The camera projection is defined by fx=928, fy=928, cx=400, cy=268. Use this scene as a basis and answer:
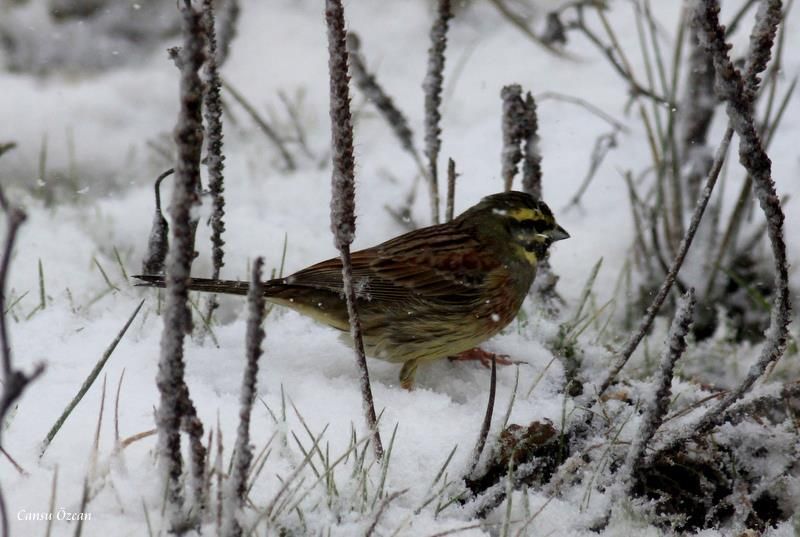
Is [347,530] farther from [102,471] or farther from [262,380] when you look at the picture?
[262,380]

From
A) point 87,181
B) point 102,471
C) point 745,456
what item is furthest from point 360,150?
point 102,471

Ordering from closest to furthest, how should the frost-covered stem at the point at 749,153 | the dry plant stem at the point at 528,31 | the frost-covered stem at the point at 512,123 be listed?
the frost-covered stem at the point at 749,153
the frost-covered stem at the point at 512,123
the dry plant stem at the point at 528,31

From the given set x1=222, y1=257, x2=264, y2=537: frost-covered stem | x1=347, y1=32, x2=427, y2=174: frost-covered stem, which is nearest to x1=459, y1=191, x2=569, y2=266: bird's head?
x1=347, y1=32, x2=427, y2=174: frost-covered stem

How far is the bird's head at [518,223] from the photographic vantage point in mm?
4012

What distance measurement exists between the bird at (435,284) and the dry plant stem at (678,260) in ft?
1.93

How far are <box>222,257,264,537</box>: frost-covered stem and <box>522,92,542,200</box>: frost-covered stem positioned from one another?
2180mm

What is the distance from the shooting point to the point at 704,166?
520 cm

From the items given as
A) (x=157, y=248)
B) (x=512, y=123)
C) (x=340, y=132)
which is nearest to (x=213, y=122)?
(x=157, y=248)

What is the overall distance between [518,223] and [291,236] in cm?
190

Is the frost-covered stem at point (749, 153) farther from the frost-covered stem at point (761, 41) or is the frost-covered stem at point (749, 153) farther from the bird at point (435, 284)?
the bird at point (435, 284)

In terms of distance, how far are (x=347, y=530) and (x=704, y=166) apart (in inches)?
139

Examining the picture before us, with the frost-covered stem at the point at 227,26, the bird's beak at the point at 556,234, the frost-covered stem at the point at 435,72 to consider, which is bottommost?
the bird's beak at the point at 556,234

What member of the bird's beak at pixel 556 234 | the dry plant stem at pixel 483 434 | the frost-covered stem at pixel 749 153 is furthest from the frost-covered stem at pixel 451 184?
the frost-covered stem at pixel 749 153

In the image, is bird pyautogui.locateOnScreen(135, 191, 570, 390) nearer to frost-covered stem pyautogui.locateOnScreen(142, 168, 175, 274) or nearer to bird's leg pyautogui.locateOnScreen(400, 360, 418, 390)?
bird's leg pyautogui.locateOnScreen(400, 360, 418, 390)
